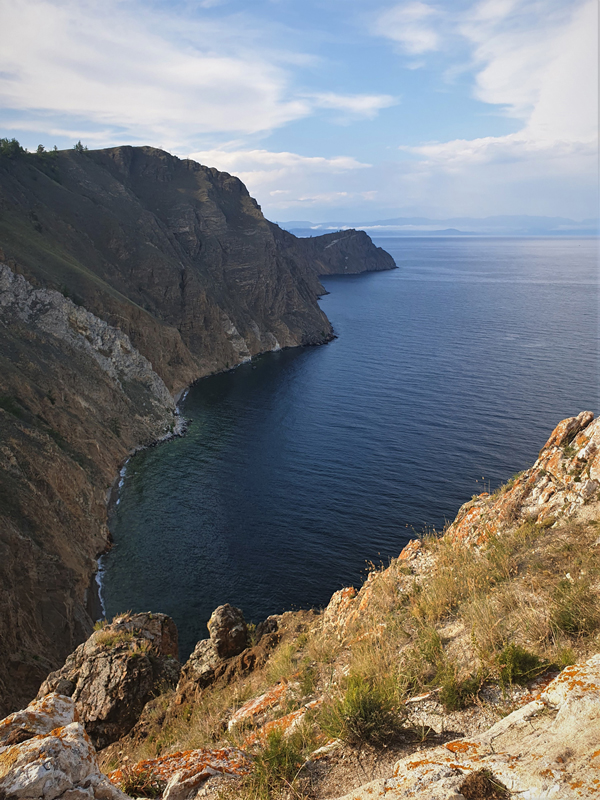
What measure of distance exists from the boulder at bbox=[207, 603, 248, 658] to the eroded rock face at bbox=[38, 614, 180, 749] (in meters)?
1.35

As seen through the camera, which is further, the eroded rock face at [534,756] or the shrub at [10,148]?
the shrub at [10,148]

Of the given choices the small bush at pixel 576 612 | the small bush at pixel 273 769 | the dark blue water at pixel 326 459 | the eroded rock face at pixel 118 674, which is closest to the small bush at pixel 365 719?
the small bush at pixel 273 769

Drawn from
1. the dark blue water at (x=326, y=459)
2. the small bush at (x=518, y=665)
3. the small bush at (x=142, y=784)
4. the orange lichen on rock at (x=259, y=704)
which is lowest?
the dark blue water at (x=326, y=459)

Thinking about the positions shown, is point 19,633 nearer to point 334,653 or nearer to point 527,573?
point 334,653

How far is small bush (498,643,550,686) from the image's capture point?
509 centimetres

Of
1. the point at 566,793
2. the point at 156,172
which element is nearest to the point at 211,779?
the point at 566,793

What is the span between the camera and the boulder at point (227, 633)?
11.9 m

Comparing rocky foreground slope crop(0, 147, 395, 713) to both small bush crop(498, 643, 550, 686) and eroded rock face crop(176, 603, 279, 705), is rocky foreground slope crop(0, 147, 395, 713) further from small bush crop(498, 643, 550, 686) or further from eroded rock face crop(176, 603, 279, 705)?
small bush crop(498, 643, 550, 686)

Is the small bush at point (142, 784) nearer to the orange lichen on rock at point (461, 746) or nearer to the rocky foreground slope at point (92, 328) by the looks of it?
the orange lichen on rock at point (461, 746)

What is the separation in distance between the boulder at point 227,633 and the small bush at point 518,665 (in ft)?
27.2

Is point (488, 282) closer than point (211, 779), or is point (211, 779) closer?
point (211, 779)

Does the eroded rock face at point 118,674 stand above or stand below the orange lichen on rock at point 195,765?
below

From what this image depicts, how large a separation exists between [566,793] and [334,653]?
588cm

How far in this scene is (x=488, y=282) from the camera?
525 feet
